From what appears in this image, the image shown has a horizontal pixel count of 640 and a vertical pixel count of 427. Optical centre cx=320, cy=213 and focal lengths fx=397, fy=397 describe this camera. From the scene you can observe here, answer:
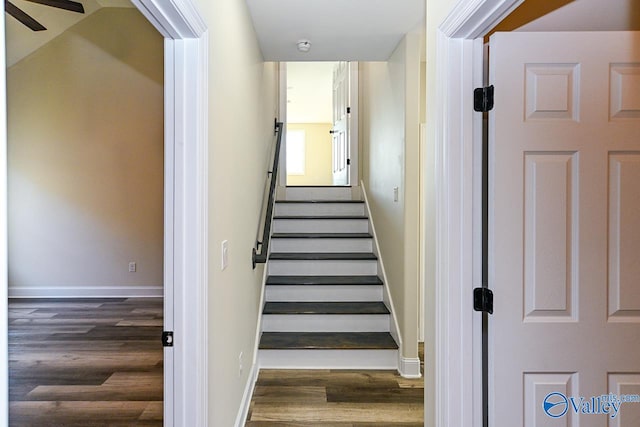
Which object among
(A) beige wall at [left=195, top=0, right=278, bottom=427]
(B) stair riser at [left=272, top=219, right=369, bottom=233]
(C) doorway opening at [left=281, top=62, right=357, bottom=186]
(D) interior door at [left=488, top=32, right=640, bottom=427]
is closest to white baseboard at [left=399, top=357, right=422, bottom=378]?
(A) beige wall at [left=195, top=0, right=278, bottom=427]

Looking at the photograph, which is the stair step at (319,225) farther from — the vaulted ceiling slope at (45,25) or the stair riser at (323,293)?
the vaulted ceiling slope at (45,25)

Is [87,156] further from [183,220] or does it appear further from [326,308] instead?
[183,220]

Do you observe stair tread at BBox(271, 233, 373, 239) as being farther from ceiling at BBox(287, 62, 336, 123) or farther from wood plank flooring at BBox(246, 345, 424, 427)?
ceiling at BBox(287, 62, 336, 123)

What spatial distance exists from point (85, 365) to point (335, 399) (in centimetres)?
197

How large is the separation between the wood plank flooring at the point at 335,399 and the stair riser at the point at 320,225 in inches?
68.5

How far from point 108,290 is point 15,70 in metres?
2.86

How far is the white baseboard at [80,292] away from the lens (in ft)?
16.3

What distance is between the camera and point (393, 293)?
3.29 m

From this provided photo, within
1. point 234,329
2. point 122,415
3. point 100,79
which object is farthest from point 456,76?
point 100,79

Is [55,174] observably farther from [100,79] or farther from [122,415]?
[122,415]

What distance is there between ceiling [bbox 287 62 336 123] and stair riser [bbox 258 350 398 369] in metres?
4.82

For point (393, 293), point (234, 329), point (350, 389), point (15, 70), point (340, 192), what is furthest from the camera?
point (340, 192)

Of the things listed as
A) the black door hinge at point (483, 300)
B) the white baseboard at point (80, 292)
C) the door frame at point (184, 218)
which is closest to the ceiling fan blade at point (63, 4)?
the door frame at point (184, 218)

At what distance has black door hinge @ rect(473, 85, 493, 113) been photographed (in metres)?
1.37
